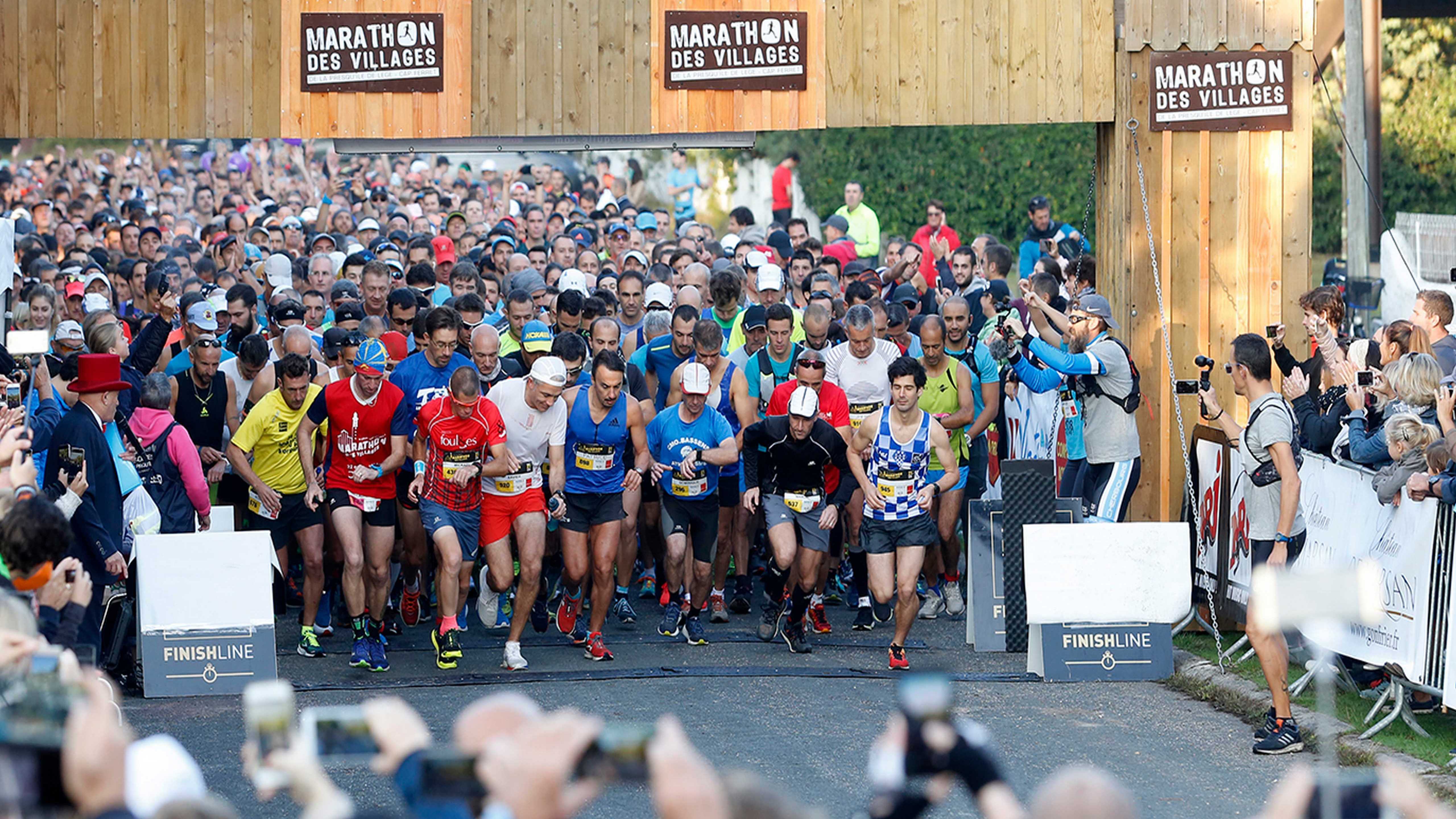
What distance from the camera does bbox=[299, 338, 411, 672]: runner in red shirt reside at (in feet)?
34.9

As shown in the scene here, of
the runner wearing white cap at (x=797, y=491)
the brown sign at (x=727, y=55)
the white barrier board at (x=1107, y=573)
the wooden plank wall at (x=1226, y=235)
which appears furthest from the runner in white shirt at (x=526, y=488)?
the wooden plank wall at (x=1226, y=235)

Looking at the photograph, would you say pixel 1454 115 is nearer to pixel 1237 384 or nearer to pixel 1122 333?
pixel 1122 333

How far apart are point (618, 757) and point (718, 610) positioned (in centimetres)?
860

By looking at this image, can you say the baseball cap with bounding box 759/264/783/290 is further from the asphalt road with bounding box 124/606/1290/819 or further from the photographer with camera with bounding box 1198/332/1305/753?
the photographer with camera with bounding box 1198/332/1305/753

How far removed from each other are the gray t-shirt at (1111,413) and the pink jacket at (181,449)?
17.4 feet

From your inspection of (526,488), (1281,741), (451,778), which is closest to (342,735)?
(451,778)

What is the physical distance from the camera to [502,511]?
10609 mm

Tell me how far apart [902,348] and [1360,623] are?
185 inches

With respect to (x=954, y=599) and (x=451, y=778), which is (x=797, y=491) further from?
(x=451, y=778)

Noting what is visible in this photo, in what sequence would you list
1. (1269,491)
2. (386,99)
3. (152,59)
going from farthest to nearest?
(386,99) → (152,59) → (1269,491)

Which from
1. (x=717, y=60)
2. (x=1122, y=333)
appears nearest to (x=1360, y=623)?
(x=1122, y=333)

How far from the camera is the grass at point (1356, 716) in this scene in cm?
824

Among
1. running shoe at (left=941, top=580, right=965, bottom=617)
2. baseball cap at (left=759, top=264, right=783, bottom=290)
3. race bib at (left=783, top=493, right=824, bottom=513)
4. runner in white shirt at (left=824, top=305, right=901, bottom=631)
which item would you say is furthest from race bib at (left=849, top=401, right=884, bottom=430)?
baseball cap at (left=759, top=264, right=783, bottom=290)

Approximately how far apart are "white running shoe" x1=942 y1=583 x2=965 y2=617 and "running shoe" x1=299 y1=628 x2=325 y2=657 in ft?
13.7
